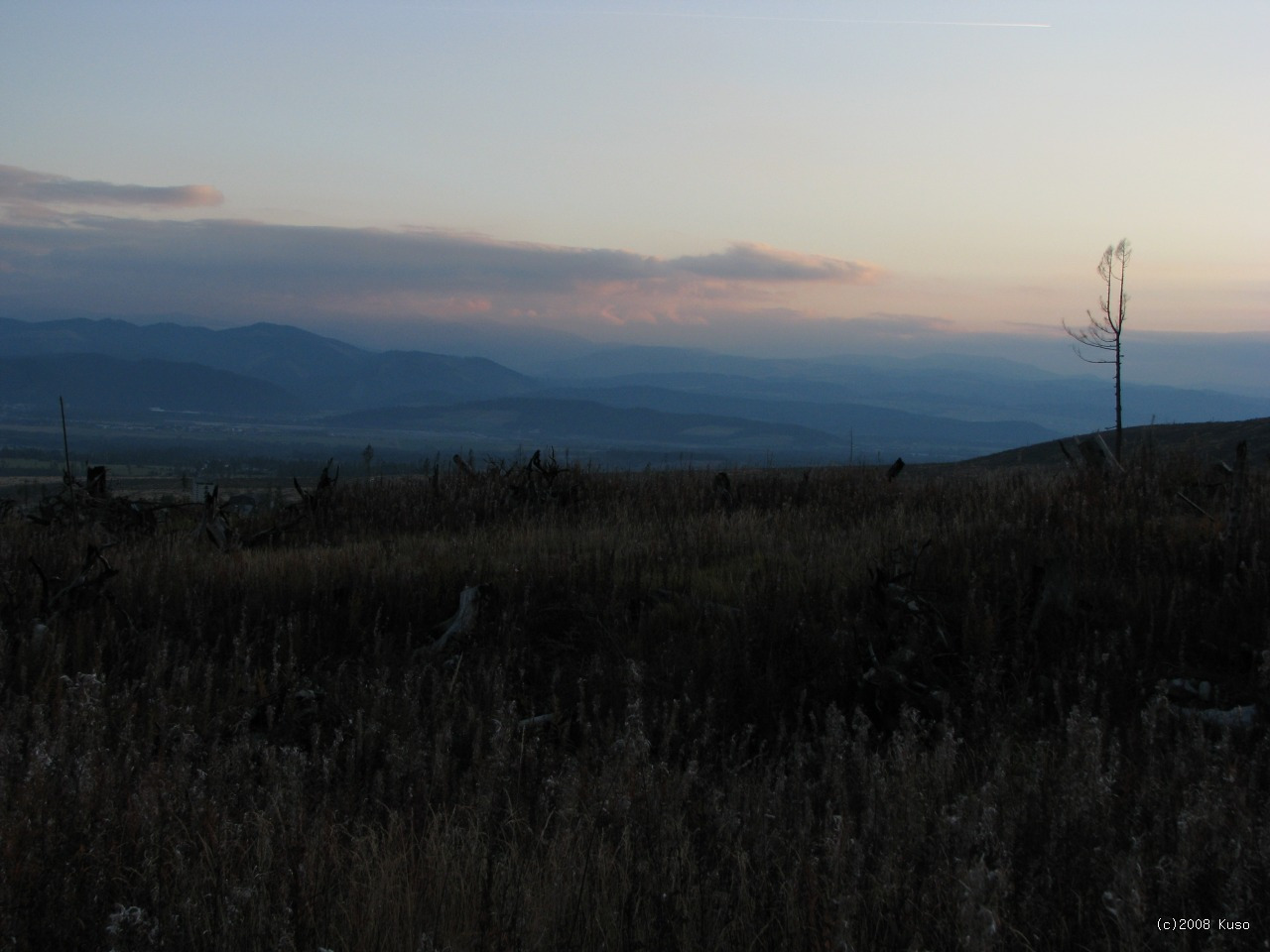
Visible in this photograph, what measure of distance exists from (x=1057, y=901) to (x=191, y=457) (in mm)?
141121

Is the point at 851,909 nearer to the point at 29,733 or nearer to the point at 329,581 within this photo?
the point at 29,733

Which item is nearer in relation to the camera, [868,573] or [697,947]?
[697,947]

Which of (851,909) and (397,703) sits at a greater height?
(851,909)

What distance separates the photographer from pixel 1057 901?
9.71 ft

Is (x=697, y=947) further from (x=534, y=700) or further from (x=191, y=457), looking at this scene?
(x=191, y=457)

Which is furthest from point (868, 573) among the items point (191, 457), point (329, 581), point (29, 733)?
A: point (191, 457)

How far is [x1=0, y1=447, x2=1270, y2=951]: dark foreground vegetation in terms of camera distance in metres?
2.85

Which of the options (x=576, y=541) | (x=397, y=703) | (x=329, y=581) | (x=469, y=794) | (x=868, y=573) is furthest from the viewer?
(x=576, y=541)

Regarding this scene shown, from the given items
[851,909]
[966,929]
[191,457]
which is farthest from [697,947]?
[191,457]

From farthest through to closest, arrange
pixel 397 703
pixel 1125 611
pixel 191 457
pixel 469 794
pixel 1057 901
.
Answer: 1. pixel 191 457
2. pixel 1125 611
3. pixel 397 703
4. pixel 469 794
5. pixel 1057 901

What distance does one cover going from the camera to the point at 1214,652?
19.5ft

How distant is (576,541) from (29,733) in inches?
219

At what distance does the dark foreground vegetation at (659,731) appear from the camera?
9.35 feet

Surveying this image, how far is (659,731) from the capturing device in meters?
5.18
